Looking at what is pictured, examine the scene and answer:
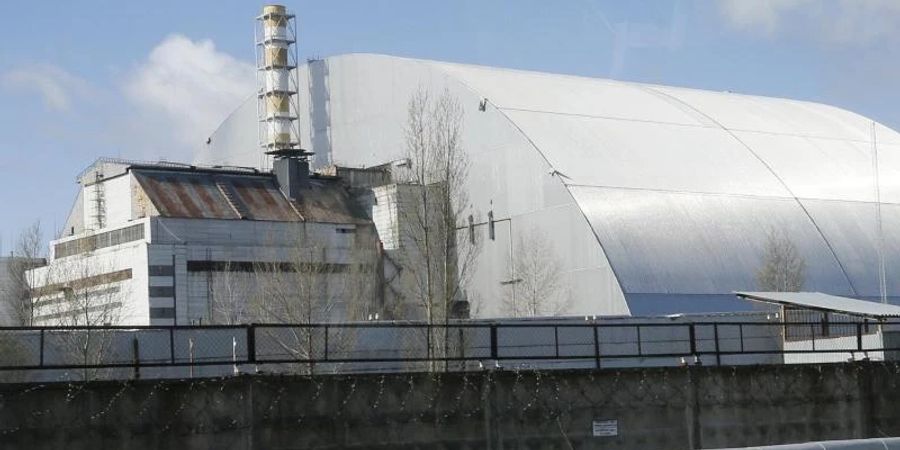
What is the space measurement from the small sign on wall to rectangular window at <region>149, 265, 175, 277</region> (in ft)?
133

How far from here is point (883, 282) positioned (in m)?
72.1

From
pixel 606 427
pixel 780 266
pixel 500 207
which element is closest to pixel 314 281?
pixel 500 207

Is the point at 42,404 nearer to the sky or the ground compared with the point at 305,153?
nearer to the ground

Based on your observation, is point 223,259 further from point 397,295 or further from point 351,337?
point 351,337

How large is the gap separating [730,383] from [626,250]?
110 ft

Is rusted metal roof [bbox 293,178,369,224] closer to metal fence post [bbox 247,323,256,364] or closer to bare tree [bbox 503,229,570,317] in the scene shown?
bare tree [bbox 503,229,570,317]

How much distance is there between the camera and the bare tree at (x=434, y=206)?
63.7 m

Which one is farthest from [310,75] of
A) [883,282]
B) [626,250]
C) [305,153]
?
[883,282]

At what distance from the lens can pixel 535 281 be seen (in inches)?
2721

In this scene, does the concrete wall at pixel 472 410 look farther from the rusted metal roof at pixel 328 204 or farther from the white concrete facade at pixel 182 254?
the rusted metal roof at pixel 328 204

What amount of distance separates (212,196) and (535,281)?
1672 cm

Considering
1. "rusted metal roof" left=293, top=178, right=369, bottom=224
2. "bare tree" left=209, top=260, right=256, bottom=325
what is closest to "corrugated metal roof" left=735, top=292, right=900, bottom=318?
"bare tree" left=209, top=260, right=256, bottom=325

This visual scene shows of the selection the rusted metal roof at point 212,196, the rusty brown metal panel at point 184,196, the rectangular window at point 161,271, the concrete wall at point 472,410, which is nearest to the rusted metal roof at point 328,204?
the rusted metal roof at point 212,196

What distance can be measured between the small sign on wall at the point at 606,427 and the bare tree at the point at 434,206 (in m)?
29.5
